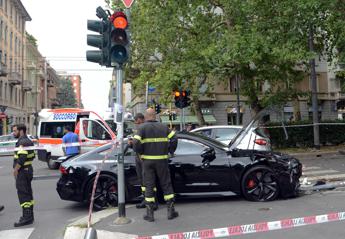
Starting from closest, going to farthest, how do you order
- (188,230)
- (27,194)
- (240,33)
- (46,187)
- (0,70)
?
(188,230) < (27,194) < (46,187) < (240,33) < (0,70)

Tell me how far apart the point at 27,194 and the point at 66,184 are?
997mm

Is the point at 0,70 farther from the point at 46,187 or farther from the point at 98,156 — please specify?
the point at 98,156

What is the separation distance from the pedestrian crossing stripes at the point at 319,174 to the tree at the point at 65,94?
96.2 meters

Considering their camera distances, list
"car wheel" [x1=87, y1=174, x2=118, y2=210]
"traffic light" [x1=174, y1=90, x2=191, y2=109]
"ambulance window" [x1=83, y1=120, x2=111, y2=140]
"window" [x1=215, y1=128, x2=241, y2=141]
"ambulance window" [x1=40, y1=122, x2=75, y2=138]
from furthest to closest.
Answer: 1. "traffic light" [x1=174, y1=90, x2=191, y2=109]
2. "ambulance window" [x1=40, y1=122, x2=75, y2=138]
3. "ambulance window" [x1=83, y1=120, x2=111, y2=140]
4. "window" [x1=215, y1=128, x2=241, y2=141]
5. "car wheel" [x1=87, y1=174, x2=118, y2=210]

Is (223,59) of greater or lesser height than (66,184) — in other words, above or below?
above

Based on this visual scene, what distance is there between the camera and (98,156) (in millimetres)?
8094

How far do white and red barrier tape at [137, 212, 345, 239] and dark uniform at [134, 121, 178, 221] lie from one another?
3.33 feet

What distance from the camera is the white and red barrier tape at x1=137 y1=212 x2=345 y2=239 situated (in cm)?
527

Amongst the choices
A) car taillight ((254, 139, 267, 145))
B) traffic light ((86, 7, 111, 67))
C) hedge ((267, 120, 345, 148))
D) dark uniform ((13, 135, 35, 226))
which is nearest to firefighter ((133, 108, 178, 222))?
traffic light ((86, 7, 111, 67))

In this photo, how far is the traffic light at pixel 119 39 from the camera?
20.8ft

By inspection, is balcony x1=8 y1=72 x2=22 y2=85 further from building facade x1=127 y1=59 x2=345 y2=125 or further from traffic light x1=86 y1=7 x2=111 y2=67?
traffic light x1=86 y1=7 x2=111 y2=67

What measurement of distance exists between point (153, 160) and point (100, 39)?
7.26 feet

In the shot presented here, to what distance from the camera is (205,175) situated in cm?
762

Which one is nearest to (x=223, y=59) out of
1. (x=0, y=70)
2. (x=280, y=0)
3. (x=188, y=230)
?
(x=280, y=0)
